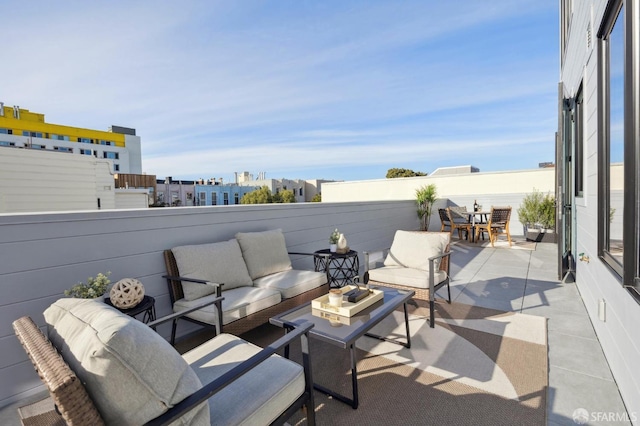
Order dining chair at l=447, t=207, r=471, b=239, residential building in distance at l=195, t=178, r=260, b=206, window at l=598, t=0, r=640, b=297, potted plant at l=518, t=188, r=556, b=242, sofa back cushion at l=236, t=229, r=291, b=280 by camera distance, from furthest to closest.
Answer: residential building in distance at l=195, t=178, r=260, b=206
dining chair at l=447, t=207, r=471, b=239
potted plant at l=518, t=188, r=556, b=242
sofa back cushion at l=236, t=229, r=291, b=280
window at l=598, t=0, r=640, b=297

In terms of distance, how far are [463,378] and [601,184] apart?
75.2 inches

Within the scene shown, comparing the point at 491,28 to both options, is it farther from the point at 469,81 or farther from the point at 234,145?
the point at 234,145

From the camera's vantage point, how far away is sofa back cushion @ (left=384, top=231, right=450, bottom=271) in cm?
358

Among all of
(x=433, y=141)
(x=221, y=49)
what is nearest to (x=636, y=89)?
(x=221, y=49)

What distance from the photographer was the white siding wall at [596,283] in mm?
1724

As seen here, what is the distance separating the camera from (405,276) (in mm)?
3252

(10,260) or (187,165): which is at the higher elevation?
Result: (187,165)

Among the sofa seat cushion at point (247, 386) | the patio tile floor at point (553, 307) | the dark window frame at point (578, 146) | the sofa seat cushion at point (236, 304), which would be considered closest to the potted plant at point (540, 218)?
the patio tile floor at point (553, 307)

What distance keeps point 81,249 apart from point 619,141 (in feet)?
13.1

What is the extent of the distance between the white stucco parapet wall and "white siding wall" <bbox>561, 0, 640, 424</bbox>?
23.6ft

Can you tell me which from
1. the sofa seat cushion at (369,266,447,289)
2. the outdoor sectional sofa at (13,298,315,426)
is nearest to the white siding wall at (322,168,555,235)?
the sofa seat cushion at (369,266,447,289)

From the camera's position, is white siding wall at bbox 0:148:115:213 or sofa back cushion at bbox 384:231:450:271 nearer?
sofa back cushion at bbox 384:231:450:271

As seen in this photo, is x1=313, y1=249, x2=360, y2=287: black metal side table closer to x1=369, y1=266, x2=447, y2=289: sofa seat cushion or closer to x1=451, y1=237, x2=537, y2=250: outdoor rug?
x1=369, y1=266, x2=447, y2=289: sofa seat cushion

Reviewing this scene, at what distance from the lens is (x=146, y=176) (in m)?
29.4
